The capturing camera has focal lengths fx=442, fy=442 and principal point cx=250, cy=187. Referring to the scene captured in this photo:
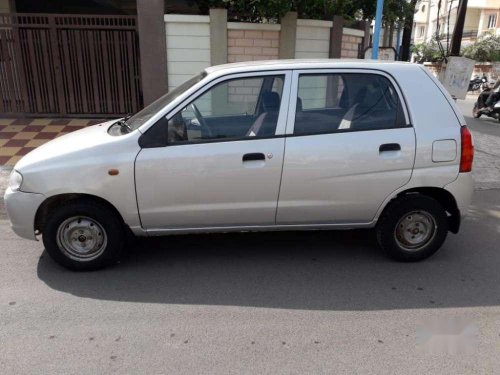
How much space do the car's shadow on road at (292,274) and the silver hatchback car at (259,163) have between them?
32cm

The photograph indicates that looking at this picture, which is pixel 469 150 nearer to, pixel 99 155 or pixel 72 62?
pixel 99 155

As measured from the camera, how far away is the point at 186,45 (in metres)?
8.29

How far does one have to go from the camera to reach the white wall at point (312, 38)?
855 centimetres

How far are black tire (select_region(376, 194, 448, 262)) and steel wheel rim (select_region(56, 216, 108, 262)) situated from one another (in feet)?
7.91

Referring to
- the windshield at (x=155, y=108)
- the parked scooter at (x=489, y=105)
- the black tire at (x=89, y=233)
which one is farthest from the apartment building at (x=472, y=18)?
the black tire at (x=89, y=233)

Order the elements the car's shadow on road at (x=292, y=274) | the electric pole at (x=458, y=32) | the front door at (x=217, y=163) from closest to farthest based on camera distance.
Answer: the car's shadow on road at (x=292, y=274), the front door at (x=217, y=163), the electric pole at (x=458, y=32)

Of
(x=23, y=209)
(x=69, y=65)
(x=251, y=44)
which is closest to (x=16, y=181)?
(x=23, y=209)

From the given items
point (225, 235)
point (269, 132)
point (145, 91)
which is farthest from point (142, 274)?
point (145, 91)

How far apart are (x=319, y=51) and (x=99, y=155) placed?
257 inches

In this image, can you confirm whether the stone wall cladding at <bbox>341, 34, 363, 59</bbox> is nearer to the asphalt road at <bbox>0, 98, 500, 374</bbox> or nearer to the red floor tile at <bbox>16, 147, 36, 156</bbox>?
the asphalt road at <bbox>0, 98, 500, 374</bbox>

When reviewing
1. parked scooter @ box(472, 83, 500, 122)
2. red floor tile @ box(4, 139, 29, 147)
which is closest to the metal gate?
red floor tile @ box(4, 139, 29, 147)

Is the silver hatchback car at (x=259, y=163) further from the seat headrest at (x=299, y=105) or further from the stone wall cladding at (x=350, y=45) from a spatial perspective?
the stone wall cladding at (x=350, y=45)

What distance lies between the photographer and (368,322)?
3.10 meters

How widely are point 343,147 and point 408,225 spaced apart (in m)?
0.97
